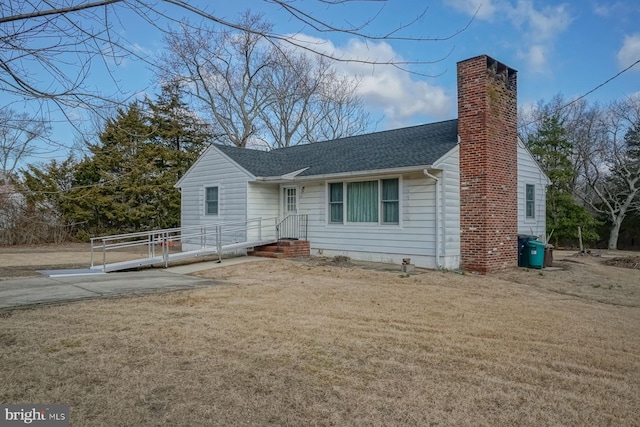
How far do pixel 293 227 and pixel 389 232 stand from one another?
12.7ft

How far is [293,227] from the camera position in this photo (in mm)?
14906

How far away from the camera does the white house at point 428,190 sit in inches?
450

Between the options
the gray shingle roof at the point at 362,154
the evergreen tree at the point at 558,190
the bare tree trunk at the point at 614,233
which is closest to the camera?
the gray shingle roof at the point at 362,154

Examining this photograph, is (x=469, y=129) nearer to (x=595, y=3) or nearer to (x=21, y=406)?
(x=595, y=3)

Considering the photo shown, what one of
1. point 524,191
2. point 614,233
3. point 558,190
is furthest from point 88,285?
point 614,233

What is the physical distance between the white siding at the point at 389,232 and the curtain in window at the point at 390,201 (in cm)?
19

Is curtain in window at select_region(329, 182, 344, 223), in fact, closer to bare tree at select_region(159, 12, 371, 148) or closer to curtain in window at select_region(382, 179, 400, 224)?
curtain in window at select_region(382, 179, 400, 224)

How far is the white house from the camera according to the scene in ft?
37.5

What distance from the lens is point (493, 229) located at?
38.0 ft

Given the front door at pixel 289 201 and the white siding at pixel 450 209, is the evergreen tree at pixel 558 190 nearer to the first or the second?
the white siding at pixel 450 209

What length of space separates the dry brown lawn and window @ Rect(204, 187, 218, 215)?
27.9 ft

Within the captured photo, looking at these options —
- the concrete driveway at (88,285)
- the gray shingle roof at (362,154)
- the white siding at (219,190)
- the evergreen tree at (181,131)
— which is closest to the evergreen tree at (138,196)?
the evergreen tree at (181,131)

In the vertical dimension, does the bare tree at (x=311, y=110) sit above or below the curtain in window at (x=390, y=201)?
above

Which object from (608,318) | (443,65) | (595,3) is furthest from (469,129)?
(443,65)
